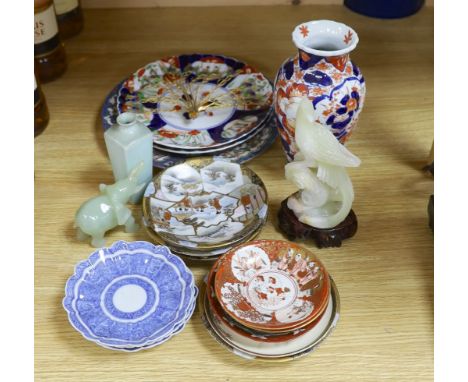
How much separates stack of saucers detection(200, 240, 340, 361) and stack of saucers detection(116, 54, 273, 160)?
251 mm

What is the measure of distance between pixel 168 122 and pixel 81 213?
0.26m

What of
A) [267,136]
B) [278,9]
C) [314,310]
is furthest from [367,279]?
[278,9]

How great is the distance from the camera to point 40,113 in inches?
41.0

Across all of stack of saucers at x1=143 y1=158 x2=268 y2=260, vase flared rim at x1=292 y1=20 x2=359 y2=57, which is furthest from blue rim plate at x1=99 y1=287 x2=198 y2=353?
vase flared rim at x1=292 y1=20 x2=359 y2=57

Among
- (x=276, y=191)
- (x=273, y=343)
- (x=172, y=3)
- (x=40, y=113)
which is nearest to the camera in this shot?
(x=273, y=343)

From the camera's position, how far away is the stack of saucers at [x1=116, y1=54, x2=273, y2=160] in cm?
99

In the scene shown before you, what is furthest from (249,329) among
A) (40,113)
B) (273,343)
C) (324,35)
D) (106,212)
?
(40,113)

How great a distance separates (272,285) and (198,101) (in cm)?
42

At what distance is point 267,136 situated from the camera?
3.32 feet

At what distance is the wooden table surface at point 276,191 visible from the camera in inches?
28.2

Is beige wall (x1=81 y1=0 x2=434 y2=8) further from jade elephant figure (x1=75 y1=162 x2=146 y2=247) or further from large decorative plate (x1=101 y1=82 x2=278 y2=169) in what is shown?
jade elephant figure (x1=75 y1=162 x2=146 y2=247)

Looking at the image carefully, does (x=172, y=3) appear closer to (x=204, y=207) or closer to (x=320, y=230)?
(x=204, y=207)

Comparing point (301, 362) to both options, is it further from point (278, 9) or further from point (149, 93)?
point (278, 9)

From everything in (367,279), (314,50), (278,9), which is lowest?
(367,279)
